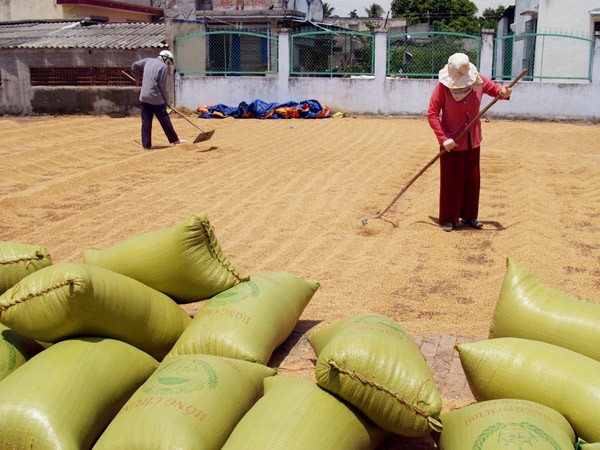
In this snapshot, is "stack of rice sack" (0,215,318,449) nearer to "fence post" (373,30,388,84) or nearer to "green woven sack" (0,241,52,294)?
"green woven sack" (0,241,52,294)

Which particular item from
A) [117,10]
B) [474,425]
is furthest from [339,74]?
[117,10]

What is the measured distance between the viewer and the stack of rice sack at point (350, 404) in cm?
265

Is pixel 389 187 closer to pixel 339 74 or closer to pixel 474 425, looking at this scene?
pixel 474 425

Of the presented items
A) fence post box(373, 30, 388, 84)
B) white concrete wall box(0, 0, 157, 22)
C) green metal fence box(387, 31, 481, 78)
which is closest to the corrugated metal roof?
fence post box(373, 30, 388, 84)

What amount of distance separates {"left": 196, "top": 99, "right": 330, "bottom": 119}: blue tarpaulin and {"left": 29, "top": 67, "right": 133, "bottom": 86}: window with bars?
88.7 inches

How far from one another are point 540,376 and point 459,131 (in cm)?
384

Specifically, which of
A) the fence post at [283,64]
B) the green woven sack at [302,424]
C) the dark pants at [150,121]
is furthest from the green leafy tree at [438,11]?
the green woven sack at [302,424]

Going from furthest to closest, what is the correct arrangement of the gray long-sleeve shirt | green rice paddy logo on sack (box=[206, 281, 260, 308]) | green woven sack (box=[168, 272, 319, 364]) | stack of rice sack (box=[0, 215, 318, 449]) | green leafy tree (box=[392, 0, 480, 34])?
green leafy tree (box=[392, 0, 480, 34]) → the gray long-sleeve shirt → green rice paddy logo on sack (box=[206, 281, 260, 308]) → green woven sack (box=[168, 272, 319, 364]) → stack of rice sack (box=[0, 215, 318, 449])

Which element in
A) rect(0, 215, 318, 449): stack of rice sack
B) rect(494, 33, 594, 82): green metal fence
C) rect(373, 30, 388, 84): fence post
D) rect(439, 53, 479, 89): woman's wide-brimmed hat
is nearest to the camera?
rect(0, 215, 318, 449): stack of rice sack

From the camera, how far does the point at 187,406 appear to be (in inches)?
107

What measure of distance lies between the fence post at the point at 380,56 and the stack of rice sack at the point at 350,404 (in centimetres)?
1436

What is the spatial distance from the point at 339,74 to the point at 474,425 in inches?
599

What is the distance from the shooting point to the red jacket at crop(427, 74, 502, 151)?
6309 millimetres

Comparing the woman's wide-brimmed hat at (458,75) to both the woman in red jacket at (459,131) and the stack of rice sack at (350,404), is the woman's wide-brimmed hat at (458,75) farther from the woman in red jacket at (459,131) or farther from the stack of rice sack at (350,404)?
the stack of rice sack at (350,404)
